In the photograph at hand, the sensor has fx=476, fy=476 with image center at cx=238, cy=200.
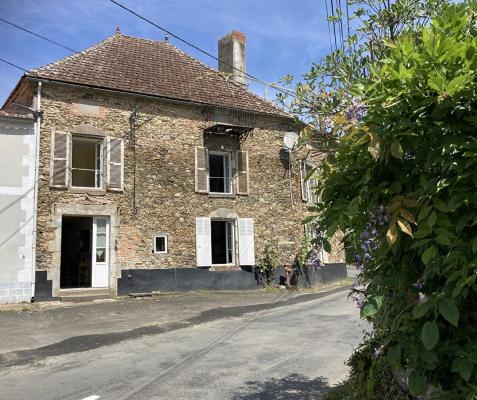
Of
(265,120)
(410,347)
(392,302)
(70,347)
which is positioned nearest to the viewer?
(410,347)

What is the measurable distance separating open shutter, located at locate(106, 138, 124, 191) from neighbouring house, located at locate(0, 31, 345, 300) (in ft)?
0.11

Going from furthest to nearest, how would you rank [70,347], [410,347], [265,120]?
1. [265,120]
2. [70,347]
3. [410,347]

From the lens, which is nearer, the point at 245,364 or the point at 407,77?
the point at 407,77

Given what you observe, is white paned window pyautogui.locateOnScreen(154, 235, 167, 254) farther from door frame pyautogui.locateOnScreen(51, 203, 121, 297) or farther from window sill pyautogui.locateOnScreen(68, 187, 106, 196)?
window sill pyautogui.locateOnScreen(68, 187, 106, 196)

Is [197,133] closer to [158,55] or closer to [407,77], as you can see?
[158,55]

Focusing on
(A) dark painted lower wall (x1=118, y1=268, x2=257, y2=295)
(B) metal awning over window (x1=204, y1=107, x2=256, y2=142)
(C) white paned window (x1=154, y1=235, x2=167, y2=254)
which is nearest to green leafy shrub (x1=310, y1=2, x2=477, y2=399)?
(A) dark painted lower wall (x1=118, y1=268, x2=257, y2=295)

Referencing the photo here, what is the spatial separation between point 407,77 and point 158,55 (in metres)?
18.6

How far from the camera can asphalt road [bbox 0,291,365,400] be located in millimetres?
5258

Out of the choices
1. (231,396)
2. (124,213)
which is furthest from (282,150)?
(231,396)

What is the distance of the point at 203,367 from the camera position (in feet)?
20.7

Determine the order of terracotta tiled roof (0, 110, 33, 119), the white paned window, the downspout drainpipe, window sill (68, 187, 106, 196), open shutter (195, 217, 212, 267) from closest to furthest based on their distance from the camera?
1. the downspout drainpipe
2. terracotta tiled roof (0, 110, 33, 119)
3. window sill (68, 187, 106, 196)
4. the white paned window
5. open shutter (195, 217, 212, 267)

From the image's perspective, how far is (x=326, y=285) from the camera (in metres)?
19.3

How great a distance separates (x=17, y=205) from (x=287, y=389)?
36.9ft

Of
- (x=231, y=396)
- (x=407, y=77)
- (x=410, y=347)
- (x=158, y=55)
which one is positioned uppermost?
(x=158, y=55)
